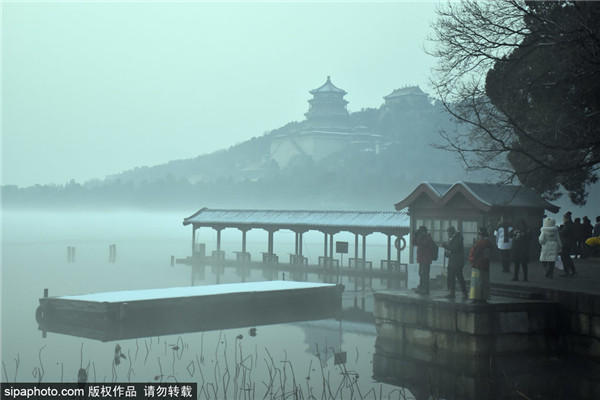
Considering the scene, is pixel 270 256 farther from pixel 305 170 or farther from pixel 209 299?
pixel 305 170

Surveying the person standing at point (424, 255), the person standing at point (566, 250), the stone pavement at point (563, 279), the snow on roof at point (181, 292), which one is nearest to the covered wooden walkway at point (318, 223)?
the snow on roof at point (181, 292)

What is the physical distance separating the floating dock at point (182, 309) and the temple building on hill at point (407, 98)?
108071 millimetres

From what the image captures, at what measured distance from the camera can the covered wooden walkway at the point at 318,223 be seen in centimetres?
3766

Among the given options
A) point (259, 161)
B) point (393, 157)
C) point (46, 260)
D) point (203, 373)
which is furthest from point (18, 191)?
point (203, 373)

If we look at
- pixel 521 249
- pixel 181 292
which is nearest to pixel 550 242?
pixel 521 249

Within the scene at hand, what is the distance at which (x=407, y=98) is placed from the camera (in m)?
131

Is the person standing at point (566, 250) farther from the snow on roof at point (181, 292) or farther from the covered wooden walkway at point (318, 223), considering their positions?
the covered wooden walkway at point (318, 223)

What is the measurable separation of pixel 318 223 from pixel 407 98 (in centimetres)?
9450

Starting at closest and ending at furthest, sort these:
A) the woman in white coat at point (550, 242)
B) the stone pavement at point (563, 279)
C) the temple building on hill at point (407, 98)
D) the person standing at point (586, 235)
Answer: the stone pavement at point (563, 279), the woman in white coat at point (550, 242), the person standing at point (586, 235), the temple building on hill at point (407, 98)

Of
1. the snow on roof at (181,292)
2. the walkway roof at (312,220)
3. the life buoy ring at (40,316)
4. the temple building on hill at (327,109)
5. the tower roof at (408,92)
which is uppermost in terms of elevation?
the tower roof at (408,92)

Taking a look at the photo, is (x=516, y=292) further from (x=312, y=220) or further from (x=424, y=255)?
(x=312, y=220)

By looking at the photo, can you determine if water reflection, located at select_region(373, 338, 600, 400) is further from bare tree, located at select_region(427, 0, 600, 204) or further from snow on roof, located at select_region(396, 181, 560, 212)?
snow on roof, located at select_region(396, 181, 560, 212)

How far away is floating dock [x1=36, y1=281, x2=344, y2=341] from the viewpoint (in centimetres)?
1950

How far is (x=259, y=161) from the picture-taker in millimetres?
137875
